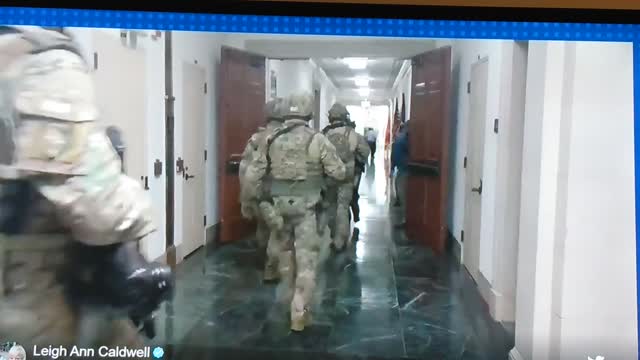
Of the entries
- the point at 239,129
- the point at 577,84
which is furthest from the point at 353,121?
the point at 577,84

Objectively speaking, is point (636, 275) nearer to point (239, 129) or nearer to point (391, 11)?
point (391, 11)

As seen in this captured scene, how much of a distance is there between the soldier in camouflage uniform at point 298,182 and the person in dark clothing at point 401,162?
0.47 feet

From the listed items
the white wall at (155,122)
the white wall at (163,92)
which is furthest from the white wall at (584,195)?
the white wall at (155,122)

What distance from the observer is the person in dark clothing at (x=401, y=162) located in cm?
143

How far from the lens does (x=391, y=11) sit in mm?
1161

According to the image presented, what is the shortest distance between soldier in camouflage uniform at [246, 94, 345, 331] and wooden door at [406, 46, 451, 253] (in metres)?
0.20

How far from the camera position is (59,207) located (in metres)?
1.16

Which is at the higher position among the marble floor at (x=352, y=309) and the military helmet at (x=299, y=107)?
the military helmet at (x=299, y=107)

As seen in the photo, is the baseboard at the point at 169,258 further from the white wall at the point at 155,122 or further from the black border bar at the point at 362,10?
the black border bar at the point at 362,10

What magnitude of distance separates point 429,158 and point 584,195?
376mm

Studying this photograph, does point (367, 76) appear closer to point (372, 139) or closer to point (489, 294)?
point (372, 139)

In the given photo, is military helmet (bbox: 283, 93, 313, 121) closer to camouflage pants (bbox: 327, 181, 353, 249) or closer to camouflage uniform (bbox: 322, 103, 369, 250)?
camouflage uniform (bbox: 322, 103, 369, 250)

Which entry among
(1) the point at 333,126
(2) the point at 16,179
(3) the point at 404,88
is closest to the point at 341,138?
Answer: (1) the point at 333,126

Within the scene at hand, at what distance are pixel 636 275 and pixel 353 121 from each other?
0.75m
